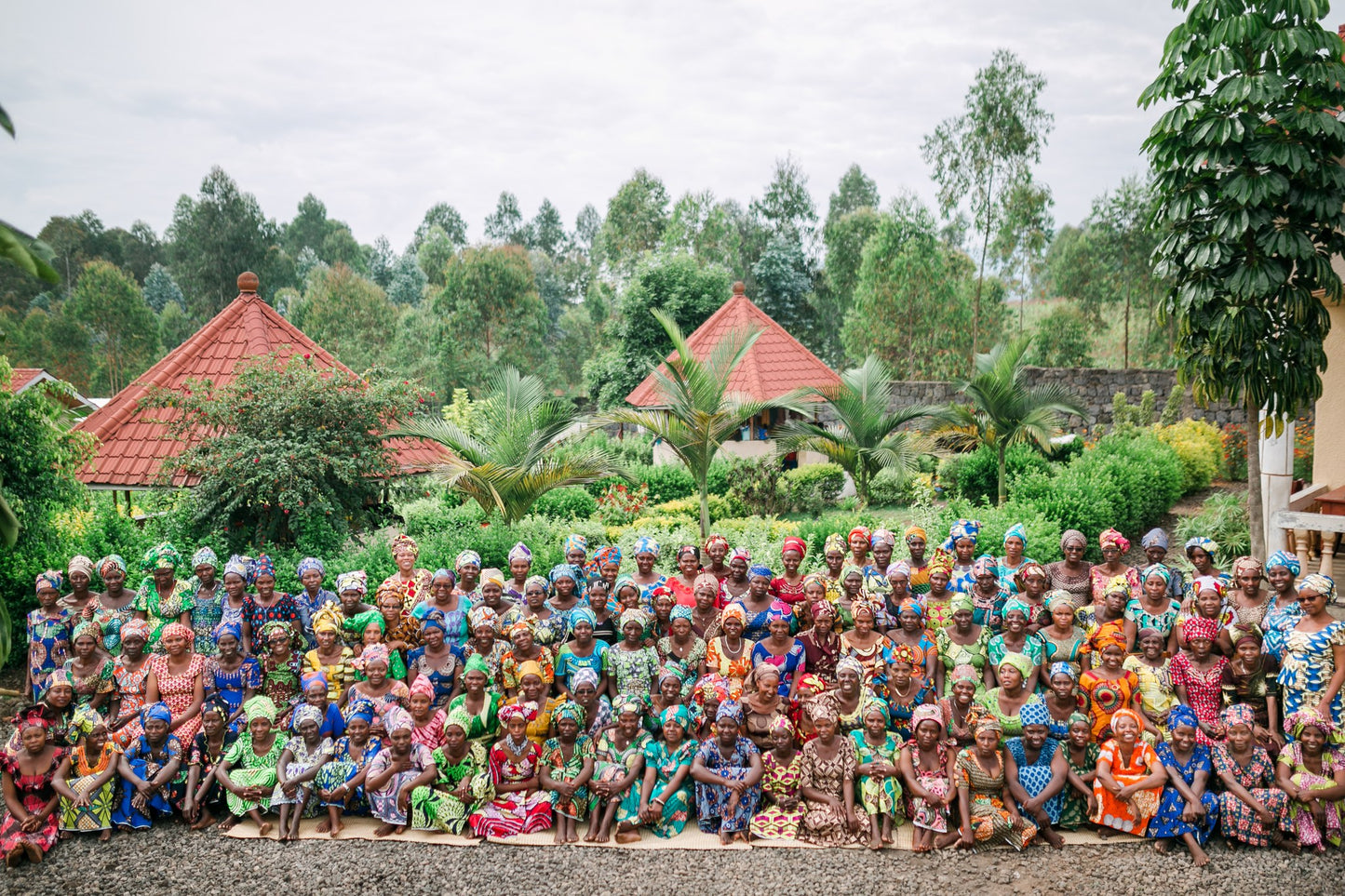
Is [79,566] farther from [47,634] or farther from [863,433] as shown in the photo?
[863,433]

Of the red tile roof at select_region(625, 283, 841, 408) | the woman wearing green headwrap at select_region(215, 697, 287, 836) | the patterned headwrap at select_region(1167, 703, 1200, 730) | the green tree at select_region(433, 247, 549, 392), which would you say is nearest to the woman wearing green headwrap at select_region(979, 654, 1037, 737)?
the patterned headwrap at select_region(1167, 703, 1200, 730)

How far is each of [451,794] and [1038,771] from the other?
12.1 feet

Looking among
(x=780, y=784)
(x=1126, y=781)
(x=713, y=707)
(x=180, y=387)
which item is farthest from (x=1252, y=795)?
(x=180, y=387)

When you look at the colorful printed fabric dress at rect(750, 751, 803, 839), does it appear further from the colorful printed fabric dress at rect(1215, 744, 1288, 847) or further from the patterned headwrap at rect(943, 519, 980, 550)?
the colorful printed fabric dress at rect(1215, 744, 1288, 847)

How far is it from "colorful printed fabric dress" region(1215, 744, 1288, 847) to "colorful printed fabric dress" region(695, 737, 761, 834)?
9.06 ft

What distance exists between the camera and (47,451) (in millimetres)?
8688

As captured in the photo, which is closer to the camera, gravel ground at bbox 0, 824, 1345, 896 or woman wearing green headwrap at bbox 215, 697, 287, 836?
gravel ground at bbox 0, 824, 1345, 896

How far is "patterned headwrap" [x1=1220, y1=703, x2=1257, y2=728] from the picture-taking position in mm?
5840

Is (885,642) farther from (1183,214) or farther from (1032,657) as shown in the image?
(1183,214)

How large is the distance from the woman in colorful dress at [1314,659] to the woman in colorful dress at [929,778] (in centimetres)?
218

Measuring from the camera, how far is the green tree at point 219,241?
44156 millimetres

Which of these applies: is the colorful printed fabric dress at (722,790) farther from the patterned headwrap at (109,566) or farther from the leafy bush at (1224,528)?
the leafy bush at (1224,528)

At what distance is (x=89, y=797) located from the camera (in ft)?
20.5

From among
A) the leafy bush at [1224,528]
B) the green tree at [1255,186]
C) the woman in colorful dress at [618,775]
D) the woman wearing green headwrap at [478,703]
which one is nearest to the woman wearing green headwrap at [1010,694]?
the woman in colorful dress at [618,775]
